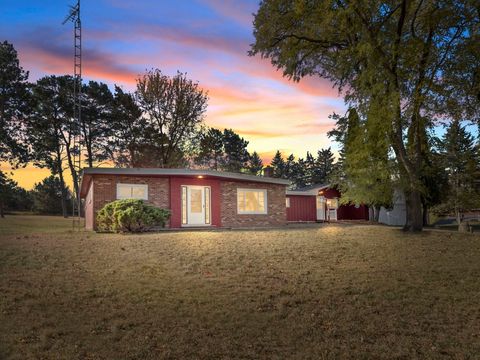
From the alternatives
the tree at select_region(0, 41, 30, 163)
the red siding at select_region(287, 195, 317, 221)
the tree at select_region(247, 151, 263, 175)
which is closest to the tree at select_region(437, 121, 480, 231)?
the red siding at select_region(287, 195, 317, 221)

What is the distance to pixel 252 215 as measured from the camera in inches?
884

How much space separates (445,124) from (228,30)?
978cm

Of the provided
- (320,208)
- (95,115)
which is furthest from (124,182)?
(95,115)

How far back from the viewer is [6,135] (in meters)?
38.2

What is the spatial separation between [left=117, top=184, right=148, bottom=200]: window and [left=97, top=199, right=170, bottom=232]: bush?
194cm

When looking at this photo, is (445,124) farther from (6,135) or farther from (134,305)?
(6,135)

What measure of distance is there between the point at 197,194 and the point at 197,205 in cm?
57

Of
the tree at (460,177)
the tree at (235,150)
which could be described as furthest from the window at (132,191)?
the tree at (235,150)

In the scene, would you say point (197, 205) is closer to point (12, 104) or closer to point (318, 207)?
point (318, 207)

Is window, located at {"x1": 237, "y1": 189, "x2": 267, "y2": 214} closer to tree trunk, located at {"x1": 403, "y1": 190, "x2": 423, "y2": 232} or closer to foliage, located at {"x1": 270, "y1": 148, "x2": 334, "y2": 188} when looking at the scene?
tree trunk, located at {"x1": 403, "y1": 190, "x2": 423, "y2": 232}

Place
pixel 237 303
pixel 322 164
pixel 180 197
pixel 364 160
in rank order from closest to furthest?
pixel 237 303
pixel 364 160
pixel 180 197
pixel 322 164

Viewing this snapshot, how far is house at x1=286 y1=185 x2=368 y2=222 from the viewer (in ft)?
104

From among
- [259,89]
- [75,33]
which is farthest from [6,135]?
[259,89]

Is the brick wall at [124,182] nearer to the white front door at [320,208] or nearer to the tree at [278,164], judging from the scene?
the white front door at [320,208]
